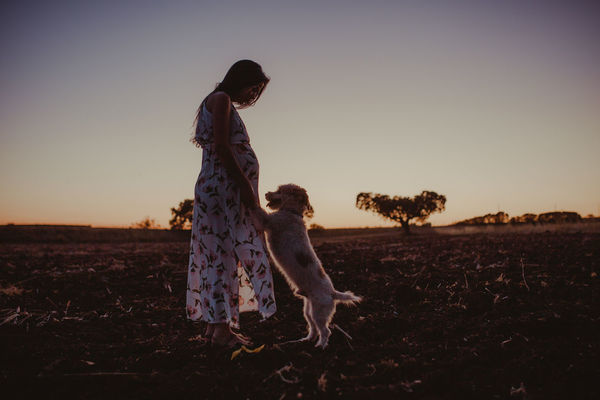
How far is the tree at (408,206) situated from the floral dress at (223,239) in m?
51.5

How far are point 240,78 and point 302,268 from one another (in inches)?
79.9

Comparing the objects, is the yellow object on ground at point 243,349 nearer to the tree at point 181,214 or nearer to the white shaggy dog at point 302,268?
the white shaggy dog at point 302,268

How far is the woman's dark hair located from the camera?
3514 mm

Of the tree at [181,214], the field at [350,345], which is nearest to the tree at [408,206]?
the tree at [181,214]

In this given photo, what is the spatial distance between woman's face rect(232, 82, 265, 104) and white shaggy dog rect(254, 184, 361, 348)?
3.85ft

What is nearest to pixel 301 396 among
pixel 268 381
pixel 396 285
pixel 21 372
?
pixel 268 381

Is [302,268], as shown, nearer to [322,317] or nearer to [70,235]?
[322,317]

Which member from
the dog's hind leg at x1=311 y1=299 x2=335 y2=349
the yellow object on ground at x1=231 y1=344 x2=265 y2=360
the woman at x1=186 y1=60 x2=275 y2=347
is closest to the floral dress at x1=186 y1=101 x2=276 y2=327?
the woman at x1=186 y1=60 x2=275 y2=347

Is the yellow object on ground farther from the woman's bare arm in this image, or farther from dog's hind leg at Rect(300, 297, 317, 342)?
the woman's bare arm

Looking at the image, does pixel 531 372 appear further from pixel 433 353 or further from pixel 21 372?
pixel 21 372

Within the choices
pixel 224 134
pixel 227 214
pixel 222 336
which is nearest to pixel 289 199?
pixel 227 214

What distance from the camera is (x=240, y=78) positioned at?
352 cm

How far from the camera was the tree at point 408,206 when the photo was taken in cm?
5306

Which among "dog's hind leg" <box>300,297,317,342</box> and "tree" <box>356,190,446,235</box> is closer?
"dog's hind leg" <box>300,297,317,342</box>
